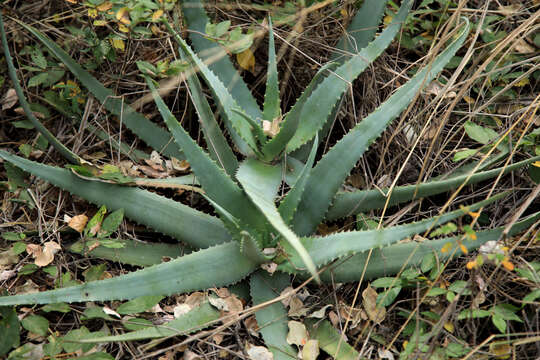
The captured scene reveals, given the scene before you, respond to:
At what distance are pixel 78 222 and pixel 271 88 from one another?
78cm

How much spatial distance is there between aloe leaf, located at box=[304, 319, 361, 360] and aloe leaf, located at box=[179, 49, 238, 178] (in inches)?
21.7

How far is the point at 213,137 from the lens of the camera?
173cm

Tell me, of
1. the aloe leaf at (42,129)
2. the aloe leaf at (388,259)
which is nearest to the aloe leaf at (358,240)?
the aloe leaf at (388,259)

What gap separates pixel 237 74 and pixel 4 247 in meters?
0.99

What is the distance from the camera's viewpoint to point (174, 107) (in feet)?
6.87

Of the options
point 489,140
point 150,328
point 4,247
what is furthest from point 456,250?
point 4,247

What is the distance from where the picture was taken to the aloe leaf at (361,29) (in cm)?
186

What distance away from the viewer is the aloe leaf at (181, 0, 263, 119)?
6.07 ft

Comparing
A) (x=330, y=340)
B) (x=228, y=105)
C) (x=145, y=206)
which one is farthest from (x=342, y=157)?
(x=145, y=206)

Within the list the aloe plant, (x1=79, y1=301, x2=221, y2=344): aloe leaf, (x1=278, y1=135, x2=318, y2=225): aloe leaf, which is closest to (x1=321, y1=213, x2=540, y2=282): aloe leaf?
the aloe plant

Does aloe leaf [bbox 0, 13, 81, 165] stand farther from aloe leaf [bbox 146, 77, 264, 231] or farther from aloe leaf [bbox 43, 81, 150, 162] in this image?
aloe leaf [bbox 146, 77, 264, 231]

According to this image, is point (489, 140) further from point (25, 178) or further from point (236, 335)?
point (25, 178)

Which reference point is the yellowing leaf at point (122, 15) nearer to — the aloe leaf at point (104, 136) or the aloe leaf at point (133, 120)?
the aloe leaf at point (133, 120)

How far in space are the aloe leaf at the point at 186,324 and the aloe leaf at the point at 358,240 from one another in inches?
10.0
